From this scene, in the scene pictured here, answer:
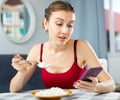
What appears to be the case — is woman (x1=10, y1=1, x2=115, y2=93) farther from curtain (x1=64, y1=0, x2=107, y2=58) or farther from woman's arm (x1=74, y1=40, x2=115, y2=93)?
curtain (x1=64, y1=0, x2=107, y2=58)

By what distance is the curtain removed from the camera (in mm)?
3510

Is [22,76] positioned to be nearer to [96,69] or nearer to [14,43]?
[96,69]

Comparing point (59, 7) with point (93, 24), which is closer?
point (59, 7)

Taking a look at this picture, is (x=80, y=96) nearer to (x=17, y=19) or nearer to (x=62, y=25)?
(x=62, y=25)

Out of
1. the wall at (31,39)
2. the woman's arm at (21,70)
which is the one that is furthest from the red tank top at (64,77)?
the wall at (31,39)

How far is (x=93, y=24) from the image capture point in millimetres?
3561

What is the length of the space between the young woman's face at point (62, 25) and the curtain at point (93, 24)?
194 centimetres

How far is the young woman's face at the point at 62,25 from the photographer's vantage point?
158 cm

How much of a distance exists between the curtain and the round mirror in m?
0.72

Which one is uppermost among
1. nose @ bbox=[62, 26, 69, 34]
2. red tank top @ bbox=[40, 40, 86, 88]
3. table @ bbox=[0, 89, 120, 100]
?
nose @ bbox=[62, 26, 69, 34]

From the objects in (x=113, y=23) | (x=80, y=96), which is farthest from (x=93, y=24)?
(x=80, y=96)

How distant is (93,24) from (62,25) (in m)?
2.03

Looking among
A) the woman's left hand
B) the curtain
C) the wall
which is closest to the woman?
the woman's left hand

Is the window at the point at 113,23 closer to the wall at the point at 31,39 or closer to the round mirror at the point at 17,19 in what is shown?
the wall at the point at 31,39
